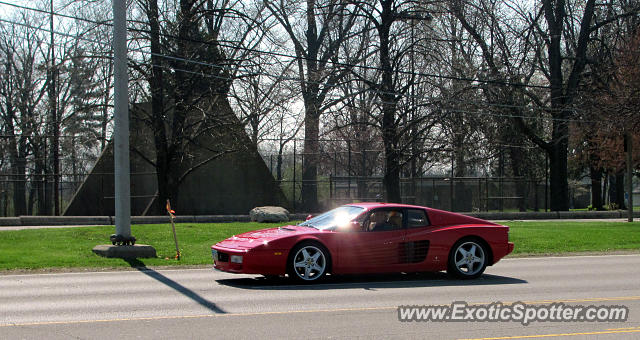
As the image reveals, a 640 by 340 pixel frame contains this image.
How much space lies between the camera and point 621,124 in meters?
28.0

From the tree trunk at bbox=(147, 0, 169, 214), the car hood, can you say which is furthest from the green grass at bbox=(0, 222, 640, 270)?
the tree trunk at bbox=(147, 0, 169, 214)

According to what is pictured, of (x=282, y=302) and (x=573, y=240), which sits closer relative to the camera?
(x=282, y=302)

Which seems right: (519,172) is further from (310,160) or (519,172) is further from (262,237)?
(262,237)

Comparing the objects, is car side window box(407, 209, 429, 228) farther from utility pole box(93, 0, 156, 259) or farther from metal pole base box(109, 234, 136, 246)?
metal pole base box(109, 234, 136, 246)

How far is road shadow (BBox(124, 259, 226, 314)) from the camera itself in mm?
9164

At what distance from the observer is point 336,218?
12070 mm

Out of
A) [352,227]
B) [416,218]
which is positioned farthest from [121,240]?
[416,218]

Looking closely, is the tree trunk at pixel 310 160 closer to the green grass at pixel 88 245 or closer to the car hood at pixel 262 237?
the green grass at pixel 88 245

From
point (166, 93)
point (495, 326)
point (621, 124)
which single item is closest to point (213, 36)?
point (166, 93)

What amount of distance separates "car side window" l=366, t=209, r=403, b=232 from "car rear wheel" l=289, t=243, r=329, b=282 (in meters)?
1.04

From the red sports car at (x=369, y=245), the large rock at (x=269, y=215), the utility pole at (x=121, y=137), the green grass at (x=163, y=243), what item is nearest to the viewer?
the red sports car at (x=369, y=245)

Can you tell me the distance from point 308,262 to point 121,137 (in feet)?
21.1

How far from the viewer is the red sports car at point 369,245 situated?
1109cm

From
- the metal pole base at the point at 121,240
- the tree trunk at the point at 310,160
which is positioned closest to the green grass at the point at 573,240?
the metal pole base at the point at 121,240
